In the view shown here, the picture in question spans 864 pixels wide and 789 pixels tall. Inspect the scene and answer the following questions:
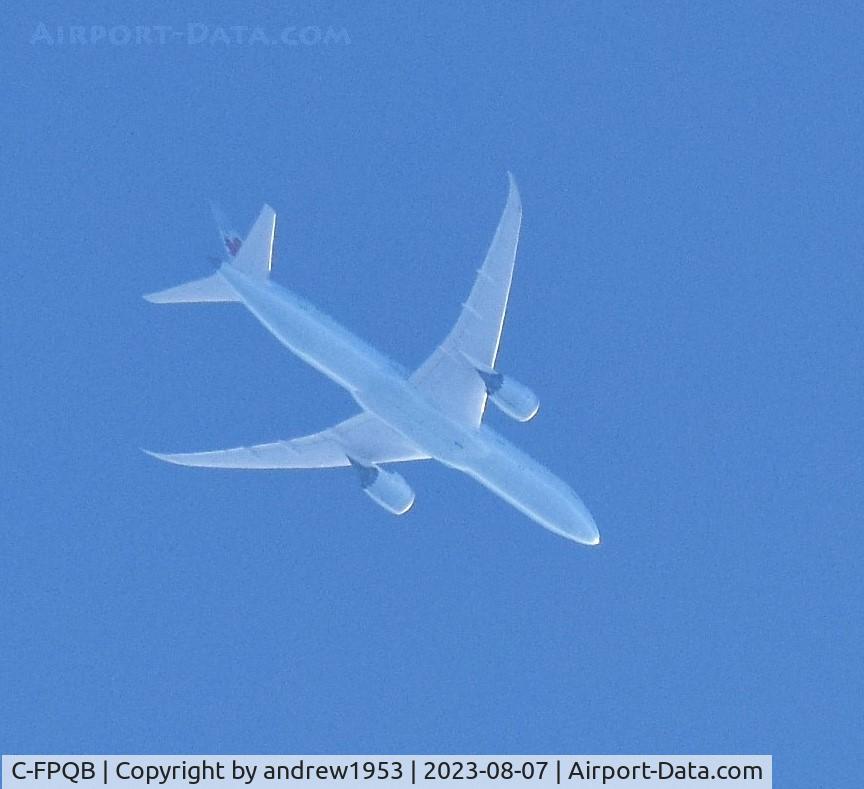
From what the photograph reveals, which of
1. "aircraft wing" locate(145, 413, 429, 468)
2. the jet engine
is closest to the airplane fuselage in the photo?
the jet engine

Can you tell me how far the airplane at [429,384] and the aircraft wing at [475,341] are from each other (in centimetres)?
3

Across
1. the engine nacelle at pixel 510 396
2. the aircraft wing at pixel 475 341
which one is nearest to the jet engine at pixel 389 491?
the aircraft wing at pixel 475 341

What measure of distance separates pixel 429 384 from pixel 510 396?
8.29 ft

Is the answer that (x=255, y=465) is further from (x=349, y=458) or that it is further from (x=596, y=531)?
(x=596, y=531)

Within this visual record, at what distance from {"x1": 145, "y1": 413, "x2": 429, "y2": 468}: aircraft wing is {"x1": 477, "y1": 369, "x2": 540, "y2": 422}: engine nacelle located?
4963 mm

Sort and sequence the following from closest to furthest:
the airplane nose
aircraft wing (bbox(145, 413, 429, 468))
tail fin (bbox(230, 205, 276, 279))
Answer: tail fin (bbox(230, 205, 276, 279)), the airplane nose, aircraft wing (bbox(145, 413, 429, 468))

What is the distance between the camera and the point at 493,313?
4275cm

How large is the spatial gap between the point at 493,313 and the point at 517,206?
352 cm

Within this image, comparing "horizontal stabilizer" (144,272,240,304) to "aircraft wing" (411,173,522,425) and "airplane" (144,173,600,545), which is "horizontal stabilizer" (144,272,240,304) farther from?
"aircraft wing" (411,173,522,425)

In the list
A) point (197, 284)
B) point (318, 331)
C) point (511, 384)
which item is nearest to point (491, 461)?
point (511, 384)

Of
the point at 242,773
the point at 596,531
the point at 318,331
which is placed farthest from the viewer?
the point at 596,531

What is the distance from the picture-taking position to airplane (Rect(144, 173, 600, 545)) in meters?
42.2

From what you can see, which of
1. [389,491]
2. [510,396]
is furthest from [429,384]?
[389,491]

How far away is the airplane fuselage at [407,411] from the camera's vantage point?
42312mm
